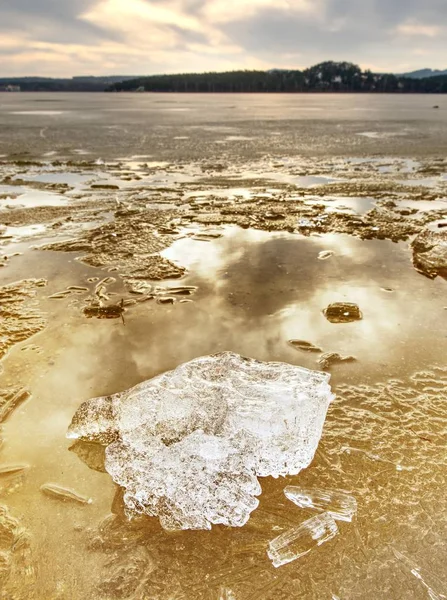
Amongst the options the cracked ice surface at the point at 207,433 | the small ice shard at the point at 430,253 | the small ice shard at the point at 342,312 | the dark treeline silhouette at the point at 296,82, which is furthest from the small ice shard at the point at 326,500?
the dark treeline silhouette at the point at 296,82

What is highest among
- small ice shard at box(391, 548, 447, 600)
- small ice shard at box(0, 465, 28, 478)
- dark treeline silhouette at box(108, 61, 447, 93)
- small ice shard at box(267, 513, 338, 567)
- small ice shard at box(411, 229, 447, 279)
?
dark treeline silhouette at box(108, 61, 447, 93)

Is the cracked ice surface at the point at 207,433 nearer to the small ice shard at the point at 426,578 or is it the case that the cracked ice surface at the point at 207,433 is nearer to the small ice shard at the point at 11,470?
the small ice shard at the point at 11,470

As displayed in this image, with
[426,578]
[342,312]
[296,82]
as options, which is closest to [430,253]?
[342,312]

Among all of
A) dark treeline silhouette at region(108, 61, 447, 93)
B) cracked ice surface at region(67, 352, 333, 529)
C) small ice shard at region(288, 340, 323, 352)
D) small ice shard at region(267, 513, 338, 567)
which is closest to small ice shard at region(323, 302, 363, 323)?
small ice shard at region(288, 340, 323, 352)

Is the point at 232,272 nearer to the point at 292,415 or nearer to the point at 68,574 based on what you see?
the point at 292,415

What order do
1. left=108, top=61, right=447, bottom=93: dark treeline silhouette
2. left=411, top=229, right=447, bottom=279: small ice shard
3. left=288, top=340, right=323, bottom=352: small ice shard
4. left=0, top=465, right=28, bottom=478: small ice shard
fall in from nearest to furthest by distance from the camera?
left=0, top=465, right=28, bottom=478: small ice shard, left=288, top=340, right=323, bottom=352: small ice shard, left=411, top=229, right=447, bottom=279: small ice shard, left=108, top=61, right=447, bottom=93: dark treeline silhouette

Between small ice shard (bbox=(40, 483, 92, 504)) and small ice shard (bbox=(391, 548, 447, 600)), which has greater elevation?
small ice shard (bbox=(391, 548, 447, 600))

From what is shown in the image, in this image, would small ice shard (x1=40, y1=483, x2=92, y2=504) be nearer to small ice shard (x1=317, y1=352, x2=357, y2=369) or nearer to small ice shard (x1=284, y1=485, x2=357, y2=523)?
small ice shard (x1=284, y1=485, x2=357, y2=523)
